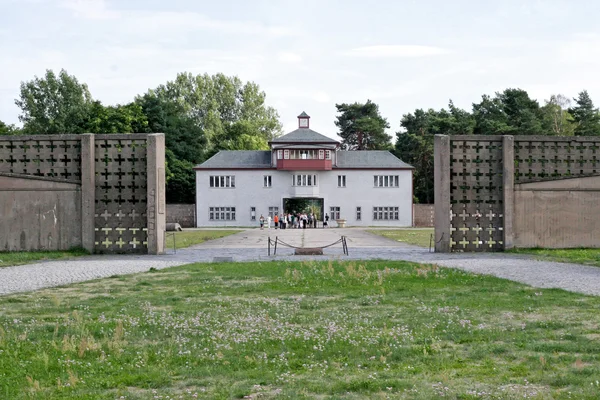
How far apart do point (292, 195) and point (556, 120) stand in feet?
112

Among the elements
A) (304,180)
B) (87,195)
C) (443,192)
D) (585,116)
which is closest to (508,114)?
(585,116)

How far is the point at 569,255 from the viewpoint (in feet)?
76.5

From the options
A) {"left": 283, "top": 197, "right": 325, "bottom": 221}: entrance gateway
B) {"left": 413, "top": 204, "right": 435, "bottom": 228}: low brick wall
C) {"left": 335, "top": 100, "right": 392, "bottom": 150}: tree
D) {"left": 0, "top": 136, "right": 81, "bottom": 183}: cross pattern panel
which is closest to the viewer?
{"left": 0, "top": 136, "right": 81, "bottom": 183}: cross pattern panel

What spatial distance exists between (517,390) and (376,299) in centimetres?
609

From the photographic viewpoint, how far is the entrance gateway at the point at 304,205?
2869 inches

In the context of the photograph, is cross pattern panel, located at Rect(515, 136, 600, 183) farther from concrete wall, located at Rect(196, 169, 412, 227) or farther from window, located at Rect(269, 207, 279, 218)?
window, located at Rect(269, 207, 279, 218)

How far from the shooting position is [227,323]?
31.9 ft

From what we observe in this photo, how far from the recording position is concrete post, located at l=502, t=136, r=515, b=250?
25797 millimetres

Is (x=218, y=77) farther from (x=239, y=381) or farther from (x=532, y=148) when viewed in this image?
(x=239, y=381)

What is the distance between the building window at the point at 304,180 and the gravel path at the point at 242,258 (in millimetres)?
46083

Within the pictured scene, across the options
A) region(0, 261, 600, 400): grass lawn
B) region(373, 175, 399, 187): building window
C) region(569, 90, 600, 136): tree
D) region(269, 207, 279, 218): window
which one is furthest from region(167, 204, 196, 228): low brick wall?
region(0, 261, 600, 400): grass lawn

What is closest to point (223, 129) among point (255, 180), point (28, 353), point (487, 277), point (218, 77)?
point (218, 77)

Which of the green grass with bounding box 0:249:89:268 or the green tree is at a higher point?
the green tree

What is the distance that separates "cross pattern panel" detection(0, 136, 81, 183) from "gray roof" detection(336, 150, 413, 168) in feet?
159
